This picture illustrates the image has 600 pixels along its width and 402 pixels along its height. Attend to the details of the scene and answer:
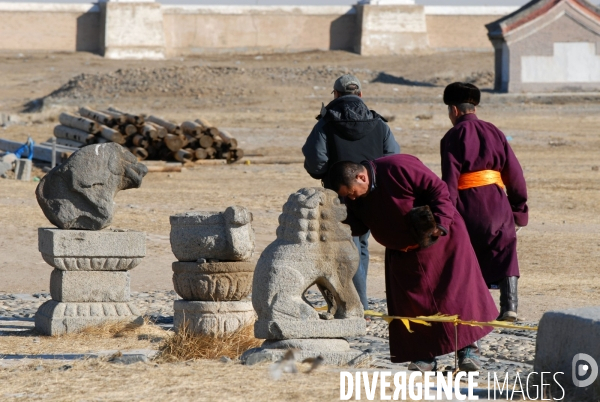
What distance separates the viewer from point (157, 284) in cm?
994

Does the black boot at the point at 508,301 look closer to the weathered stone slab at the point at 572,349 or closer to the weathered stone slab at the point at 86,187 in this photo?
the weathered stone slab at the point at 572,349

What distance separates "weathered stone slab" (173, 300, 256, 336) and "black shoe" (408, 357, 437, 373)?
5.50ft

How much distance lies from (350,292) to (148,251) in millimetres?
5950

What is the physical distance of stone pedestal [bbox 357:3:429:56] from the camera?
46.2m

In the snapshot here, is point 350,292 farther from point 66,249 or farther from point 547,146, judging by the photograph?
point 547,146

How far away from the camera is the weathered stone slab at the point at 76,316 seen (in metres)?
7.33

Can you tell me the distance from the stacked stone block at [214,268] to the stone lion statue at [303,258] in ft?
3.75

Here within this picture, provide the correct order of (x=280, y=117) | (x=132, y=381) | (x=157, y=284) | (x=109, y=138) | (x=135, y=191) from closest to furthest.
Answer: (x=132, y=381) < (x=157, y=284) < (x=135, y=191) < (x=109, y=138) < (x=280, y=117)

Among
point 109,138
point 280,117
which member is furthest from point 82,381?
point 280,117

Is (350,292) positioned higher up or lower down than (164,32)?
lower down

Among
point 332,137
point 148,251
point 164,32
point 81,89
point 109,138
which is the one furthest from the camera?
point 164,32

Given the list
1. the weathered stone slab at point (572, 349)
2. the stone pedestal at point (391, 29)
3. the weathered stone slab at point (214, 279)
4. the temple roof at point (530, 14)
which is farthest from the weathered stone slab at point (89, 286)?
the stone pedestal at point (391, 29)

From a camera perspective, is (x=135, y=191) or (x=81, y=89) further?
(x=81, y=89)

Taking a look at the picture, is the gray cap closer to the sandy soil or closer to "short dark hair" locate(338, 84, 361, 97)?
"short dark hair" locate(338, 84, 361, 97)
